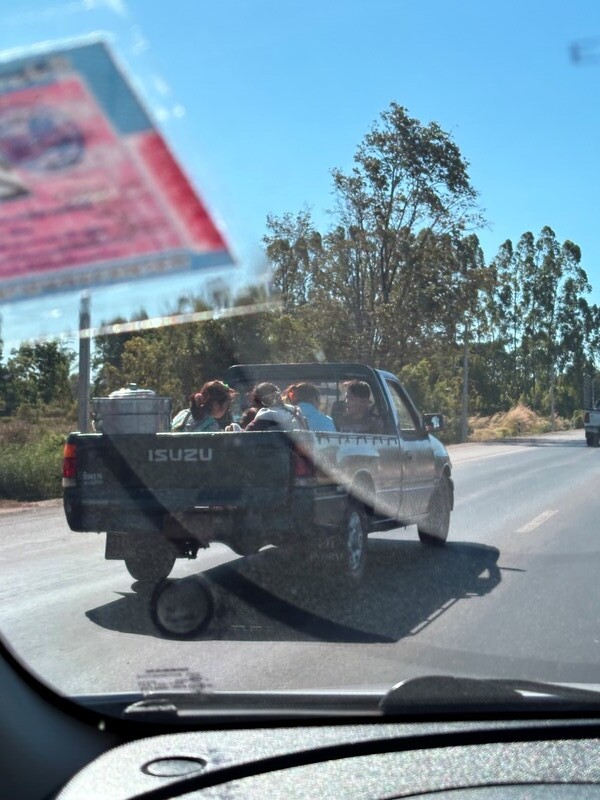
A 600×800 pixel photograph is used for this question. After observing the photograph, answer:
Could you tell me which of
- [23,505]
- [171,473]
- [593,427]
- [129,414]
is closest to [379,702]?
[171,473]

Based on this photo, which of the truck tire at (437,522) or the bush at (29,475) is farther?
the bush at (29,475)

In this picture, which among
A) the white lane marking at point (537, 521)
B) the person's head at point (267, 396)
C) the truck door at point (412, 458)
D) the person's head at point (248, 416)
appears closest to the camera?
the person's head at point (267, 396)

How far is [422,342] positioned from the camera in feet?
123

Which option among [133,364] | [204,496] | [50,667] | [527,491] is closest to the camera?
[50,667]

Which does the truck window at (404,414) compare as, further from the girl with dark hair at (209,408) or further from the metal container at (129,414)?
the metal container at (129,414)

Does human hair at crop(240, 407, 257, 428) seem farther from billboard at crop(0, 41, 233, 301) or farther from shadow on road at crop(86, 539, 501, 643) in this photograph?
billboard at crop(0, 41, 233, 301)

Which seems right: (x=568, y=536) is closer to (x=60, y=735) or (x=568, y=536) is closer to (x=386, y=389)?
(x=386, y=389)

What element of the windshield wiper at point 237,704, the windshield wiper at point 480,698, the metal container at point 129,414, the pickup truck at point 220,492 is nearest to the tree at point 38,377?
the metal container at point 129,414

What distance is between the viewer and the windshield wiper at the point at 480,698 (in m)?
3.42

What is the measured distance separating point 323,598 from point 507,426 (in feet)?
174

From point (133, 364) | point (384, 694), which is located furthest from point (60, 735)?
point (133, 364)

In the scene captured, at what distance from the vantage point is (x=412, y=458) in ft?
31.2

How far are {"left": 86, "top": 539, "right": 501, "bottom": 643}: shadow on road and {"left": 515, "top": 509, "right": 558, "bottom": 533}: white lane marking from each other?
217 cm

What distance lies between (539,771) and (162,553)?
5.00 meters
